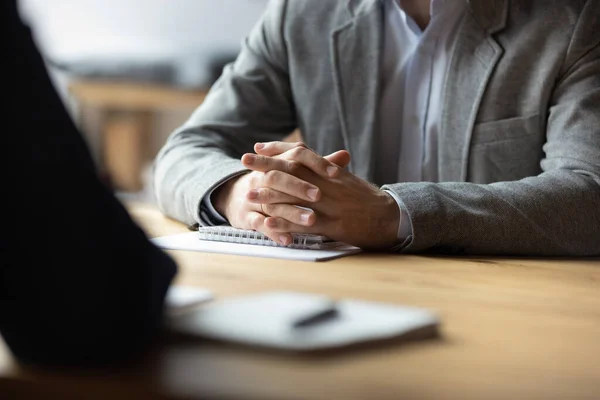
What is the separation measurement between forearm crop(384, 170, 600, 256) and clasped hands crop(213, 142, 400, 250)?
0.04 metres

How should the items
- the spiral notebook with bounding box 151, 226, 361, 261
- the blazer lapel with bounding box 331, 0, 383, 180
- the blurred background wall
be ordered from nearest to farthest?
the spiral notebook with bounding box 151, 226, 361, 261 < the blazer lapel with bounding box 331, 0, 383, 180 < the blurred background wall

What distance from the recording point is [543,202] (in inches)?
53.1

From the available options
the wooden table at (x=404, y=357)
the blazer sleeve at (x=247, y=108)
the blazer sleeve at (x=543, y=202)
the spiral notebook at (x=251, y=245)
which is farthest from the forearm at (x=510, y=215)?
the blazer sleeve at (x=247, y=108)

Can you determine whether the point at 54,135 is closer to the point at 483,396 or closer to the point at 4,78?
the point at 4,78

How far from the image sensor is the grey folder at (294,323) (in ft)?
2.00

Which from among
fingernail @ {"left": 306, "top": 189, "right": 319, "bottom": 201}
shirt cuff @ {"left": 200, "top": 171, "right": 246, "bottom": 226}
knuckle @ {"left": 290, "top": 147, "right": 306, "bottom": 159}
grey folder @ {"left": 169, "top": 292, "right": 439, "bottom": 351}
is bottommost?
shirt cuff @ {"left": 200, "top": 171, "right": 246, "bottom": 226}

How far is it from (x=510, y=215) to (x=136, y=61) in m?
3.13

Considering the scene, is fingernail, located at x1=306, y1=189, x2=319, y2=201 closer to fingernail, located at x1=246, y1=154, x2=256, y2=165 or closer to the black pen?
fingernail, located at x1=246, y1=154, x2=256, y2=165

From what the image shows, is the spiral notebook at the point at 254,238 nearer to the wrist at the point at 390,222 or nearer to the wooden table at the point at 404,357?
the wrist at the point at 390,222

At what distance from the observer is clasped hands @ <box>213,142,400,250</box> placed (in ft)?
4.06

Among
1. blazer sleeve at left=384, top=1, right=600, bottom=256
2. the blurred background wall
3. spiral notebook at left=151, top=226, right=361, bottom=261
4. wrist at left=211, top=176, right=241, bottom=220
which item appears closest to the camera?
spiral notebook at left=151, top=226, right=361, bottom=261

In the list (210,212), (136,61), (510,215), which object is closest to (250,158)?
(210,212)

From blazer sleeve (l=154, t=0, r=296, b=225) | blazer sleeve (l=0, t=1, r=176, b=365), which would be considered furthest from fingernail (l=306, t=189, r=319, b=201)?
blazer sleeve (l=0, t=1, r=176, b=365)

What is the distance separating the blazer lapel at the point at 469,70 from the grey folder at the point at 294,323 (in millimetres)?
976
